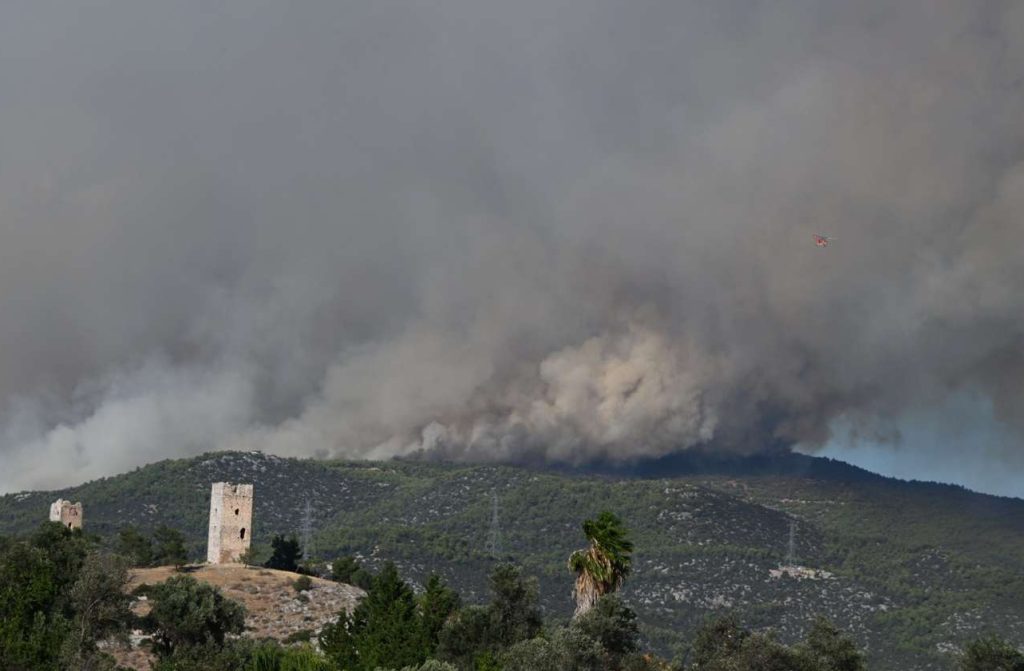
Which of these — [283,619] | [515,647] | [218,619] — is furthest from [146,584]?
[515,647]

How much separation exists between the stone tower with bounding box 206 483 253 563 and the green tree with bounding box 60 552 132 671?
1781 inches

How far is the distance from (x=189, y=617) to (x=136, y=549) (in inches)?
2182

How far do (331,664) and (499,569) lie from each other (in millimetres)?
21427

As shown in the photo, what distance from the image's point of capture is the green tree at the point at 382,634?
105188 mm

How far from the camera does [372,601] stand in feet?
382

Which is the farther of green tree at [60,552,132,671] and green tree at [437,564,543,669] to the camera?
green tree at [437,564,543,669]

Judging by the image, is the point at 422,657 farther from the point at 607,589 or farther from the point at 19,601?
the point at 19,601

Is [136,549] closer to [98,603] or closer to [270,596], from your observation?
[270,596]

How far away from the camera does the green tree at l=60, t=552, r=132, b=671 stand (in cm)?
10669

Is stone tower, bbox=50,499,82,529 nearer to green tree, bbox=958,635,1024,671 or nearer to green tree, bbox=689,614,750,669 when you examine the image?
green tree, bbox=689,614,750,669

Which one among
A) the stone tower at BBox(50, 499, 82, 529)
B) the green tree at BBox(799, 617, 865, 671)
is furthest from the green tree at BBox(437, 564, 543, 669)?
the stone tower at BBox(50, 499, 82, 529)

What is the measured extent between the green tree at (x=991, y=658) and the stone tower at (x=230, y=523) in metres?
81.0

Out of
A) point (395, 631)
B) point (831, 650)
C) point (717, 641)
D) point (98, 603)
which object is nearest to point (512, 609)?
point (395, 631)

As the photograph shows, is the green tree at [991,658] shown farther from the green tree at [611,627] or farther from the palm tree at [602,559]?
the palm tree at [602,559]
